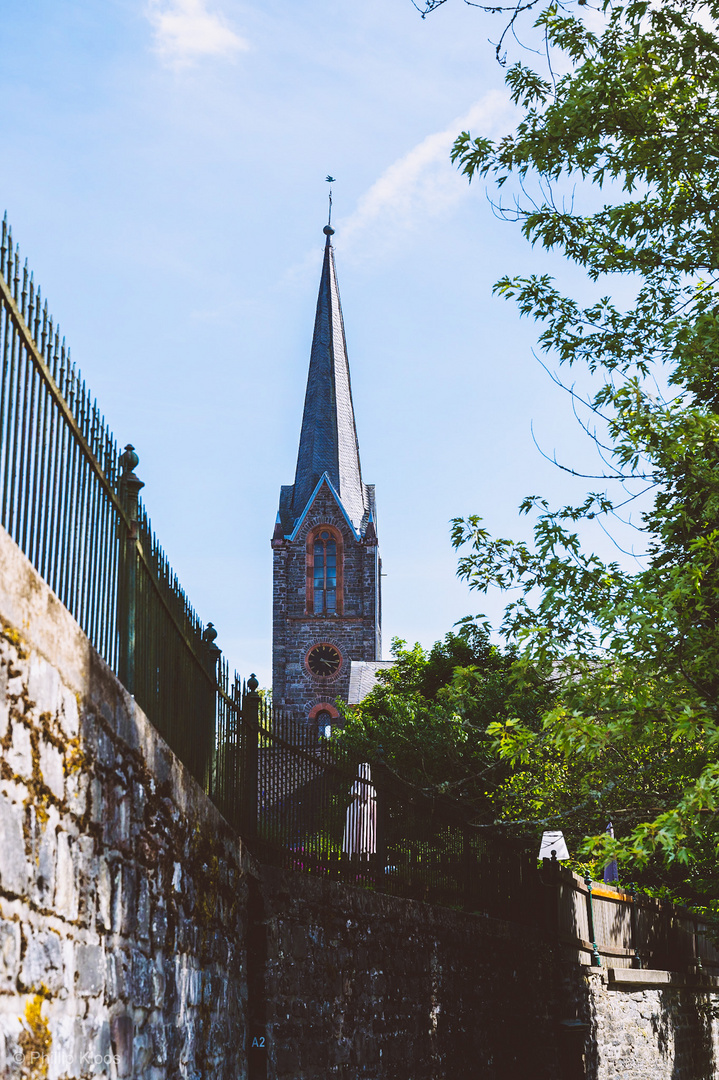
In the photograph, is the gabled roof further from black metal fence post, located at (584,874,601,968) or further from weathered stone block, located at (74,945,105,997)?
weathered stone block, located at (74,945,105,997)

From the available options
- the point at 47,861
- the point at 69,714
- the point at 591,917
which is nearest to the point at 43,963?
the point at 47,861

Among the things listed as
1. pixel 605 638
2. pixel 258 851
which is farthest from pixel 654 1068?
pixel 258 851

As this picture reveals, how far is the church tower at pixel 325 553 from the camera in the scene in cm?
5491

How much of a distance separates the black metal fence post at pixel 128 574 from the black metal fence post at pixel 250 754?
2598 millimetres

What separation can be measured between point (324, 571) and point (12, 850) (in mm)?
54118

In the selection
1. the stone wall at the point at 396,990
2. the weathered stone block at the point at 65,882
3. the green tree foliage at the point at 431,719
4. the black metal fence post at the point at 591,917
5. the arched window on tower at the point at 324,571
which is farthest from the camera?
the arched window on tower at the point at 324,571

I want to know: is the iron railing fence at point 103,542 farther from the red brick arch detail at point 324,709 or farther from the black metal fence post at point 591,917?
the red brick arch detail at point 324,709

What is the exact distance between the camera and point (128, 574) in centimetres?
461

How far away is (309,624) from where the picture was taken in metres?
55.6

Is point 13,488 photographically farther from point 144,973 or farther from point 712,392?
point 712,392

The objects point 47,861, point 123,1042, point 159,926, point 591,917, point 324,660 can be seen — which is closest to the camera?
point 47,861

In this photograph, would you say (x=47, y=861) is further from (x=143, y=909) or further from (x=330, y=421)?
(x=330, y=421)

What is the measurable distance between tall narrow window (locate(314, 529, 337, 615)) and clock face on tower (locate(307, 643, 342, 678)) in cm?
191

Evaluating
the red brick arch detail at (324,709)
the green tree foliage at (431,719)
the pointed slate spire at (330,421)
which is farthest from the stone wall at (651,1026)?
the pointed slate spire at (330,421)
